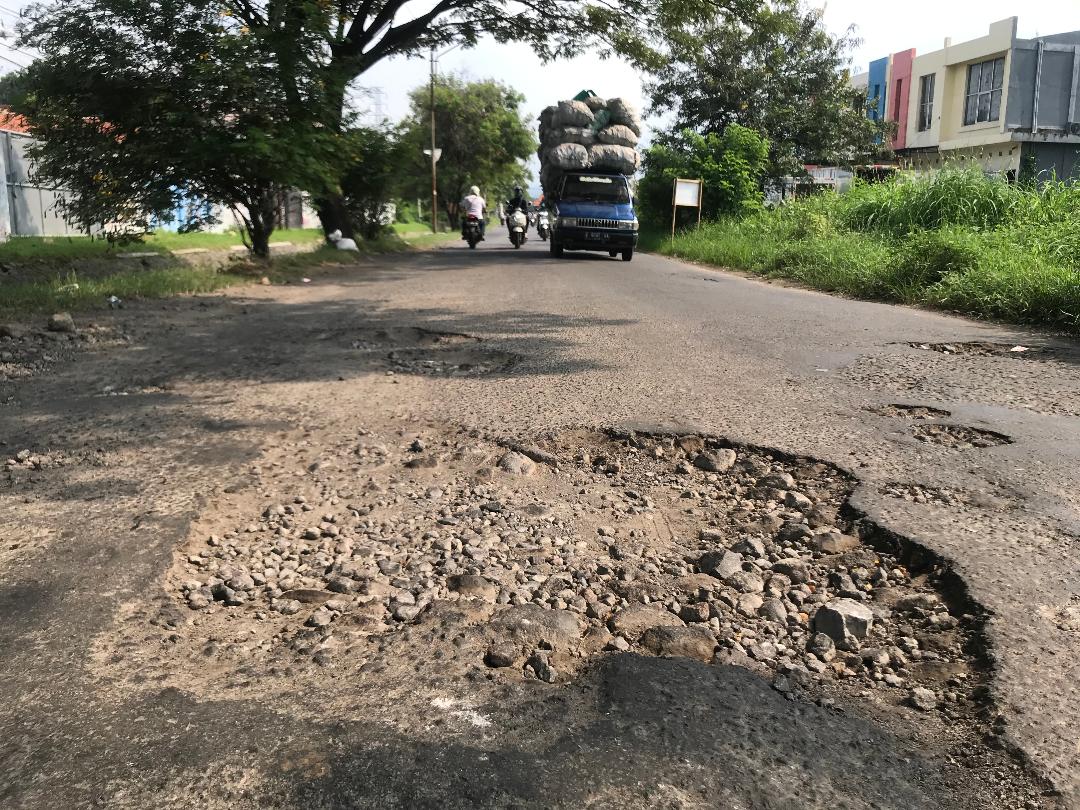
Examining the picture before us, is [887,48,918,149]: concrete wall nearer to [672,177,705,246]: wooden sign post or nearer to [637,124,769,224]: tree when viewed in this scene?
[637,124,769,224]: tree

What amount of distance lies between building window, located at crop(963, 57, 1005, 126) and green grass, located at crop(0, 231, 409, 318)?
19.4 m

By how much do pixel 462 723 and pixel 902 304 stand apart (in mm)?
9147

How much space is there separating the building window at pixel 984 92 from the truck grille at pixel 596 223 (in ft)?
43.8

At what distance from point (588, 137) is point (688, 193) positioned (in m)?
2.93

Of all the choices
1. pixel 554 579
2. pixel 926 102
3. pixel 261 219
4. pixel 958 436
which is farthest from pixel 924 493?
pixel 926 102

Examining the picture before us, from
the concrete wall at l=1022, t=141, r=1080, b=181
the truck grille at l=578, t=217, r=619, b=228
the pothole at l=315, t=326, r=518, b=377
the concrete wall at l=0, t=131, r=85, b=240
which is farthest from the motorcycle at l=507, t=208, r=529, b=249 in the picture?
the pothole at l=315, t=326, r=518, b=377

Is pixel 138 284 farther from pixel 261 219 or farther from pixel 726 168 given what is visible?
pixel 726 168

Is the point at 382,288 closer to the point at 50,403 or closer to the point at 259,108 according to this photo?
the point at 259,108

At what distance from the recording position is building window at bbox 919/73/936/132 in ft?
88.9

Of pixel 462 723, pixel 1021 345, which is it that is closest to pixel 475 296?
pixel 1021 345

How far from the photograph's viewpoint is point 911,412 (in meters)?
4.30

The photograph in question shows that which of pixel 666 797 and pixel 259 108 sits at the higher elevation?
pixel 259 108

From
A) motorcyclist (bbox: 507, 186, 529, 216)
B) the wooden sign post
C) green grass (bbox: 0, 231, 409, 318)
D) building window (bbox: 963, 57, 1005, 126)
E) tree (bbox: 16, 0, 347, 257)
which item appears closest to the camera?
green grass (bbox: 0, 231, 409, 318)

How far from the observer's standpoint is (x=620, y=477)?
11.2 ft
